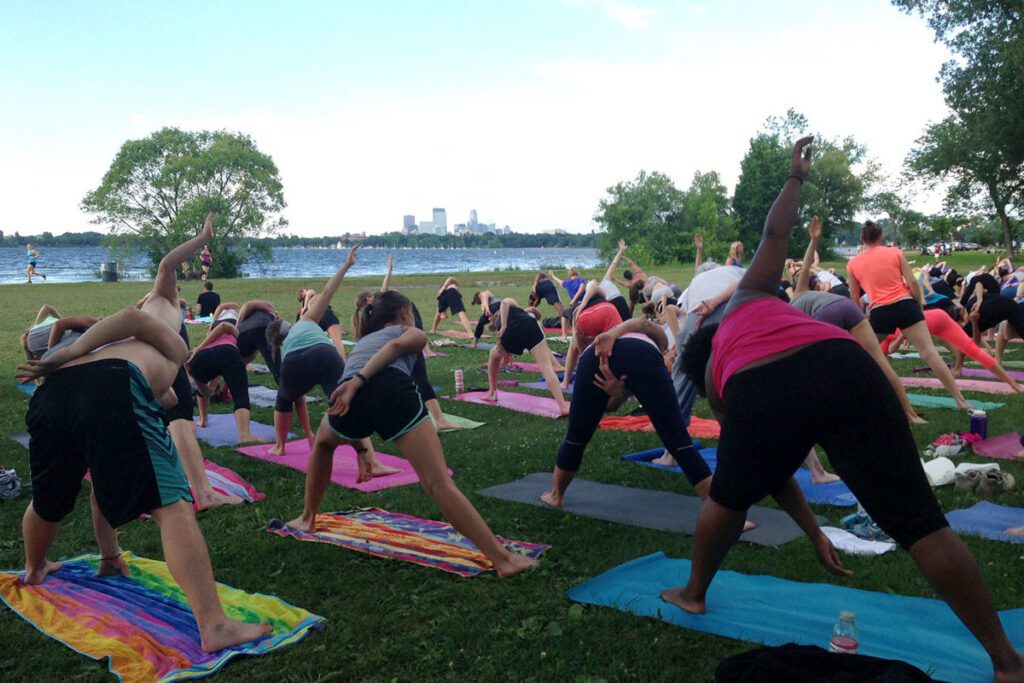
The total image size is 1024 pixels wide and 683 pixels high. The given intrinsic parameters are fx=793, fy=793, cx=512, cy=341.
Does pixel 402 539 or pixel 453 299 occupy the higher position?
pixel 453 299

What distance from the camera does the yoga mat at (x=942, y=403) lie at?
29.5ft

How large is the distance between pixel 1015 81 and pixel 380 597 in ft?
103

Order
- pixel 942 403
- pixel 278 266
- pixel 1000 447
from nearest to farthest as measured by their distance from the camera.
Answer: pixel 1000 447 → pixel 942 403 → pixel 278 266

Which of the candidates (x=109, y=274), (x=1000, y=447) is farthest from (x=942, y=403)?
(x=109, y=274)

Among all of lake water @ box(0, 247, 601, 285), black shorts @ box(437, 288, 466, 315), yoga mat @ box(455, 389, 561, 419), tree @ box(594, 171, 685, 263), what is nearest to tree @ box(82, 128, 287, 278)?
lake water @ box(0, 247, 601, 285)

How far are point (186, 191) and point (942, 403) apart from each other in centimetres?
5092

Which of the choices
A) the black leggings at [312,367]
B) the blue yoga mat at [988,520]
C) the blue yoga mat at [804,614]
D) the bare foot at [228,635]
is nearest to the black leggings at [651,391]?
the blue yoga mat at [804,614]

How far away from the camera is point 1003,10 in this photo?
2698 cm

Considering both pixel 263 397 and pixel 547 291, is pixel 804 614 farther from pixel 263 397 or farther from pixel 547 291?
pixel 547 291

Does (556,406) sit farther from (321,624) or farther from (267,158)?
(267,158)

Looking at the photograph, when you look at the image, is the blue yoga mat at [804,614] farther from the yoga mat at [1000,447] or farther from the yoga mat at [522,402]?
the yoga mat at [522,402]

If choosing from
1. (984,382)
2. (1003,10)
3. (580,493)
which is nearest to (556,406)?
Result: (580,493)

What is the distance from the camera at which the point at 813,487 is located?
19.9 ft

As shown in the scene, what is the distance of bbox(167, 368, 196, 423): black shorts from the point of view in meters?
5.80
